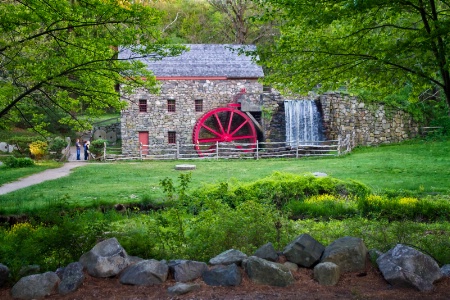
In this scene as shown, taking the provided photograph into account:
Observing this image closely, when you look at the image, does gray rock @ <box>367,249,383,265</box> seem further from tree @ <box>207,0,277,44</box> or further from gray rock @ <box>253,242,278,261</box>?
tree @ <box>207,0,277,44</box>

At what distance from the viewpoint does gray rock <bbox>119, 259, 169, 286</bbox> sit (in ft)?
14.0

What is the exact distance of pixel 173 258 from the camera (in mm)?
4949

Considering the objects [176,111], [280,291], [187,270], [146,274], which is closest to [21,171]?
[176,111]

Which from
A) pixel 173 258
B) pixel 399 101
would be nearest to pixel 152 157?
pixel 399 101

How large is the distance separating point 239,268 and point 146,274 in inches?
33.7

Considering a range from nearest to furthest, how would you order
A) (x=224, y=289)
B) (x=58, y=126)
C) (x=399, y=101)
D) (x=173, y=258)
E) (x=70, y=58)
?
(x=224, y=289)
(x=173, y=258)
(x=70, y=58)
(x=399, y=101)
(x=58, y=126)

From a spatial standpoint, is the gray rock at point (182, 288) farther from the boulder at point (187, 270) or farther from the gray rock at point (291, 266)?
the gray rock at point (291, 266)

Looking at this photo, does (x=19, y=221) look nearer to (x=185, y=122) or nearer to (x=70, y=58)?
(x=70, y=58)

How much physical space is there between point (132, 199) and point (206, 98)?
1562 centimetres

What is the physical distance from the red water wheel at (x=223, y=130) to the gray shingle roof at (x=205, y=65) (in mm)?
2224

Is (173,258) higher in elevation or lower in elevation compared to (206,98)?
lower

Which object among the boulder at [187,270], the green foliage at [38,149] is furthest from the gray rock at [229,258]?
the green foliage at [38,149]

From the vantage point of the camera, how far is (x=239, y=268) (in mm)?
4414

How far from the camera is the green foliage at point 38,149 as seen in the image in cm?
2162
